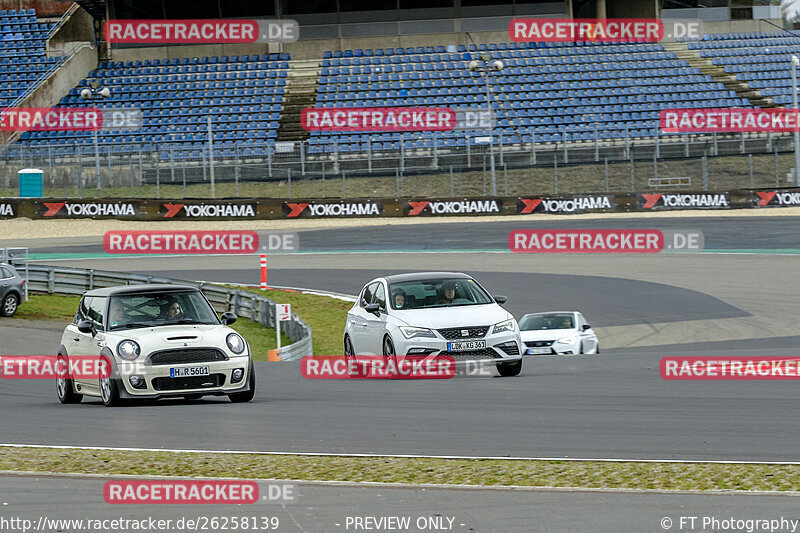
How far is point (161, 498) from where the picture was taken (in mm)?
7426

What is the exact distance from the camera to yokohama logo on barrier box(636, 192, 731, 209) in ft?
140

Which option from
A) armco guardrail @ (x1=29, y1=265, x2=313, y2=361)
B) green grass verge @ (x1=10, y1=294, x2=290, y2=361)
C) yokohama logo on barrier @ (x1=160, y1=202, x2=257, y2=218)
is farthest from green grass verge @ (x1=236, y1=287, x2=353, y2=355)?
yokohama logo on barrier @ (x1=160, y1=202, x2=257, y2=218)

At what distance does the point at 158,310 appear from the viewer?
43.3ft

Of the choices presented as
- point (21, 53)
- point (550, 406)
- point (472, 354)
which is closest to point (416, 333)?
point (472, 354)

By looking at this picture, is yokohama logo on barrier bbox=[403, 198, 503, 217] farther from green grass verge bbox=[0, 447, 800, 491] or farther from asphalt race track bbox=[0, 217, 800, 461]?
green grass verge bbox=[0, 447, 800, 491]

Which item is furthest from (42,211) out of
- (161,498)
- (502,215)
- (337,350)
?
(161,498)

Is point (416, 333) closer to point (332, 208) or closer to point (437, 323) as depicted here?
point (437, 323)

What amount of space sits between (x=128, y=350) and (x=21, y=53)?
53021 millimetres

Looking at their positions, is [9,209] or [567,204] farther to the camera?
[9,209]

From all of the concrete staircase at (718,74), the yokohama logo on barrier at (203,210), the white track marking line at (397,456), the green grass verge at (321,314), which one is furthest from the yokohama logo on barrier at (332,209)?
the white track marking line at (397,456)

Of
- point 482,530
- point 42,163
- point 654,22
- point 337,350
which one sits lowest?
point 337,350

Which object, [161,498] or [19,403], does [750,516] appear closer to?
[161,498]

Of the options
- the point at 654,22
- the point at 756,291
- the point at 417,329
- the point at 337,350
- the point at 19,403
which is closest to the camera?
the point at 19,403

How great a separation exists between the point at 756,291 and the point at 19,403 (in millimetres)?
20095
